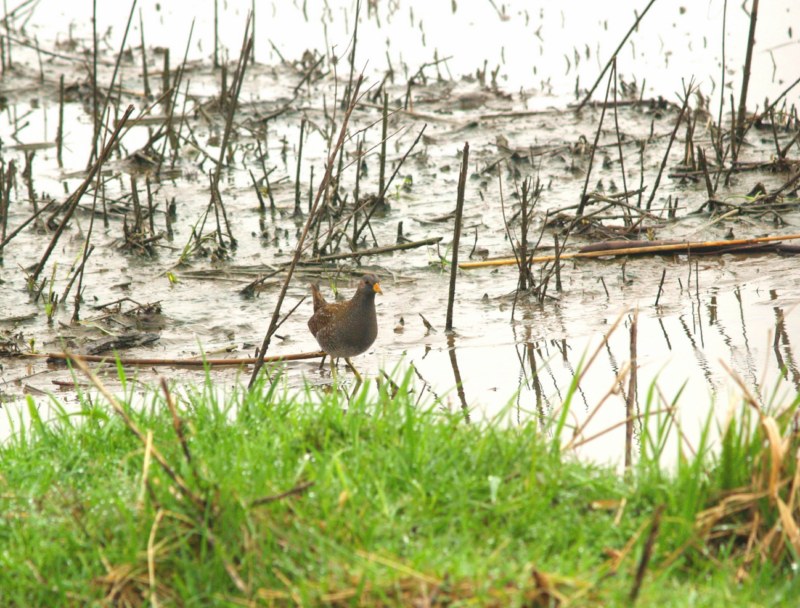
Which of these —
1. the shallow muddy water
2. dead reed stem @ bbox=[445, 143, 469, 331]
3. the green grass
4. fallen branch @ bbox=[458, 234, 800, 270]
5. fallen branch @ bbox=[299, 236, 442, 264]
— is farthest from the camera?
fallen branch @ bbox=[458, 234, 800, 270]

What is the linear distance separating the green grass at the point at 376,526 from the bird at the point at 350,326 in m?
1.62

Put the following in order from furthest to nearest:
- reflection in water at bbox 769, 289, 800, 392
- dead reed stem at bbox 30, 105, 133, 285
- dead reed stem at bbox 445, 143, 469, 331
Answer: dead reed stem at bbox 445, 143, 469, 331
dead reed stem at bbox 30, 105, 133, 285
reflection in water at bbox 769, 289, 800, 392

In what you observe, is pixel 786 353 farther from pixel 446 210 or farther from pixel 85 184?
pixel 85 184

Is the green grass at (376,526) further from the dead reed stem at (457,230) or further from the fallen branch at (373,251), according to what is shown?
the fallen branch at (373,251)

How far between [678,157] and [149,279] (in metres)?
4.62

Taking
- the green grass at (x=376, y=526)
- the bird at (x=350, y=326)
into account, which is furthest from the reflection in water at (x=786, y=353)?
the bird at (x=350, y=326)

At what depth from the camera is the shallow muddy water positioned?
544 cm

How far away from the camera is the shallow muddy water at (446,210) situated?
5438mm

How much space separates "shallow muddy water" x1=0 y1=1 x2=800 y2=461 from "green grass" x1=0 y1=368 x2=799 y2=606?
405mm

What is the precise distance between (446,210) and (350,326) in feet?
9.44

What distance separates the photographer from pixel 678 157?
8852mm

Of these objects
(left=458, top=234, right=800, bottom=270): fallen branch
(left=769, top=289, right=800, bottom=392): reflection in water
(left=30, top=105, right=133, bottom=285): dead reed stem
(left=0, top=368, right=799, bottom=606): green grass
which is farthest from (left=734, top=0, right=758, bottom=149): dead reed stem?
(left=0, top=368, right=799, bottom=606): green grass

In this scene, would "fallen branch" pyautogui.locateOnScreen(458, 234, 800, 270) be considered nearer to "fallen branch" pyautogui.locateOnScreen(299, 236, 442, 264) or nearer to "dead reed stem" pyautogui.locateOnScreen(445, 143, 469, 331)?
"fallen branch" pyautogui.locateOnScreen(299, 236, 442, 264)

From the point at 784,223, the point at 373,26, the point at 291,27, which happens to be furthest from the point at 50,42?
the point at 784,223
